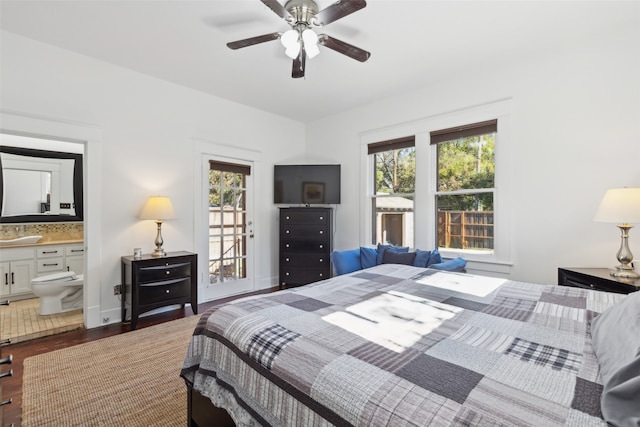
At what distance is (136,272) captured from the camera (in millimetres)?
3027

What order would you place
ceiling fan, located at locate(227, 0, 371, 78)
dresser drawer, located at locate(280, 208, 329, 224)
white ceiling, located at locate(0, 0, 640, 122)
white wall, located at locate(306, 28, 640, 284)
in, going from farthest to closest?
dresser drawer, located at locate(280, 208, 329, 224) < white wall, located at locate(306, 28, 640, 284) < white ceiling, located at locate(0, 0, 640, 122) < ceiling fan, located at locate(227, 0, 371, 78)

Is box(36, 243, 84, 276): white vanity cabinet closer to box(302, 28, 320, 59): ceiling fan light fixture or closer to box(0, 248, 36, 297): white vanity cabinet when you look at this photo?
box(0, 248, 36, 297): white vanity cabinet

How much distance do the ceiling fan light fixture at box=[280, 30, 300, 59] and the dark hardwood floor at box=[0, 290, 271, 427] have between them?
2.87 metres

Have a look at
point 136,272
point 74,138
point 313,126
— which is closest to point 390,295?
point 136,272

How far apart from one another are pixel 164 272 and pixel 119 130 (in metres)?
1.63

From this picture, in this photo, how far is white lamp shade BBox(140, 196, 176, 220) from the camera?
3211mm

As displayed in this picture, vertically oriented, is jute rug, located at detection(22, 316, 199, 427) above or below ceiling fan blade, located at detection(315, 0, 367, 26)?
below

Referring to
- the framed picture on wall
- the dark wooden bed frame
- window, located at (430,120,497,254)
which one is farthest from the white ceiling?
the dark wooden bed frame

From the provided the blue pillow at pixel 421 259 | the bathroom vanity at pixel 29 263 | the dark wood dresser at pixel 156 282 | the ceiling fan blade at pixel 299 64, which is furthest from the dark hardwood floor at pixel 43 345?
the ceiling fan blade at pixel 299 64

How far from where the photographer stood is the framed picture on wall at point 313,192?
4.57 metres

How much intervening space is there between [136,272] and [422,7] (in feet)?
11.6

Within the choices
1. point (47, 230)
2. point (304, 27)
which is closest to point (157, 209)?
point (304, 27)

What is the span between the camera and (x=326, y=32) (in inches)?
104

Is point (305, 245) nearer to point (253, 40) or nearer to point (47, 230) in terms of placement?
point (253, 40)
